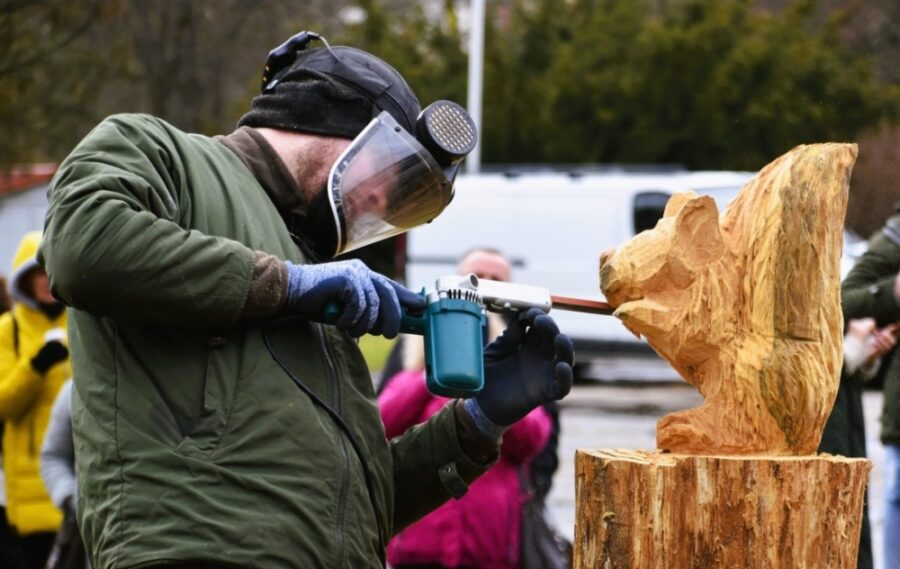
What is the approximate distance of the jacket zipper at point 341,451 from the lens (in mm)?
2305

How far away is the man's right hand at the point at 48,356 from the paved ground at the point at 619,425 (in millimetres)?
3036

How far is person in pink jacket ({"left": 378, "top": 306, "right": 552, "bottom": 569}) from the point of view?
13.5 feet

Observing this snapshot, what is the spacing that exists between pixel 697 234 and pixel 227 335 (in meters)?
1.14

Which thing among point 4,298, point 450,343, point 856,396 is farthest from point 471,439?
point 4,298

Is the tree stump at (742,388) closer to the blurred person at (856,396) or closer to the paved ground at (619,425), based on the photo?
the blurred person at (856,396)

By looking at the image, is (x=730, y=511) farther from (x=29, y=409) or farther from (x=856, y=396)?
(x=29, y=409)

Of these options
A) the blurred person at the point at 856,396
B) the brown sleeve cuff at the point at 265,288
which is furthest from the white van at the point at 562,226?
the brown sleeve cuff at the point at 265,288

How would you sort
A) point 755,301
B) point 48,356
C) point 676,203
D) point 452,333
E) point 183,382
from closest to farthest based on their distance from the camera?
point 183,382, point 452,333, point 755,301, point 676,203, point 48,356

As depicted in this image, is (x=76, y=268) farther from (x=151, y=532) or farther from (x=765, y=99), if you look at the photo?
(x=765, y=99)

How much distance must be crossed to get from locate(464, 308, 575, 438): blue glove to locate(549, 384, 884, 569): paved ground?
4.38 meters

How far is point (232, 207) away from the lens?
7.85 feet

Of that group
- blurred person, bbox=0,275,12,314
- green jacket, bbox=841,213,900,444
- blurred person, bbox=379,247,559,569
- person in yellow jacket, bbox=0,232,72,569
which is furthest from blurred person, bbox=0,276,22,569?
green jacket, bbox=841,213,900,444

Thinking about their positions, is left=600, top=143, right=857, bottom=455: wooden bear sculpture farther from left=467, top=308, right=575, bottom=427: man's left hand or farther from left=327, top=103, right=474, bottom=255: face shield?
left=327, top=103, right=474, bottom=255: face shield

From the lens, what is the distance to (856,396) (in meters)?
4.13
